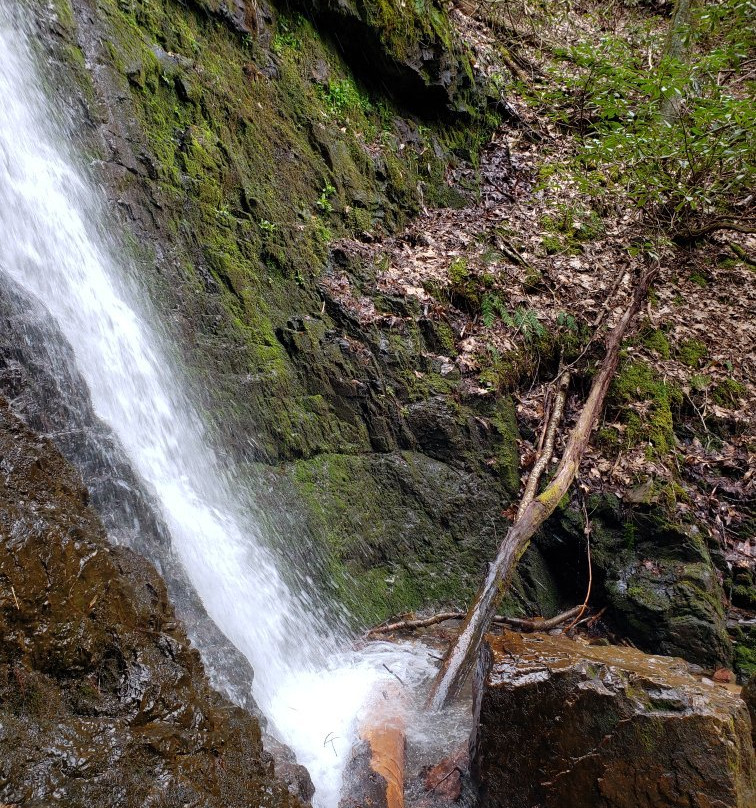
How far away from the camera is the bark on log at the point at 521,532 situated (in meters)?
3.93

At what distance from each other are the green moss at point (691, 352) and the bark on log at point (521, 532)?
0.80 metres

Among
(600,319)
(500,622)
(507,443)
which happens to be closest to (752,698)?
(500,622)

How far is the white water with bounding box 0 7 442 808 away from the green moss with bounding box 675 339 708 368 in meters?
5.30

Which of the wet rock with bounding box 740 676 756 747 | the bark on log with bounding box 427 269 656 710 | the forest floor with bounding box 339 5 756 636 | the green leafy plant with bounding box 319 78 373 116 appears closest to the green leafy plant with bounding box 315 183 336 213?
the forest floor with bounding box 339 5 756 636

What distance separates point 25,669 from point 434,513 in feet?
14.0

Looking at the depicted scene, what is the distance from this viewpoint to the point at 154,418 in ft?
14.0

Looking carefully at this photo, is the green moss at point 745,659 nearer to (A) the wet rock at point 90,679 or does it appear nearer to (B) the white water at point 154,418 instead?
(B) the white water at point 154,418

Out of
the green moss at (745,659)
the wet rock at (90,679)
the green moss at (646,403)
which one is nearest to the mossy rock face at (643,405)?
the green moss at (646,403)

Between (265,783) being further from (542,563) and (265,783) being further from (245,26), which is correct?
(245,26)

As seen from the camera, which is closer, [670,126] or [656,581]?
[656,581]

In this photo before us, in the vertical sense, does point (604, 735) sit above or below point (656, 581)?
above

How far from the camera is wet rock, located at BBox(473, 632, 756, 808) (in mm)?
2428

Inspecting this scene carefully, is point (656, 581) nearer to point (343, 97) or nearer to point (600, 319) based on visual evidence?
point (600, 319)

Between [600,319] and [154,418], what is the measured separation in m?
5.57
